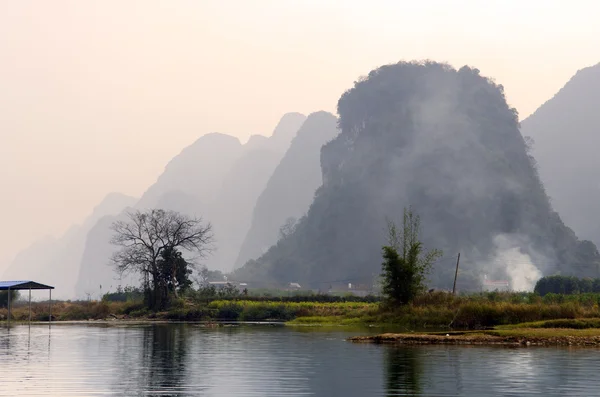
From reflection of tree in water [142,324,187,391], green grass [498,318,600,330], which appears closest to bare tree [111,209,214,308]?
reflection of tree in water [142,324,187,391]

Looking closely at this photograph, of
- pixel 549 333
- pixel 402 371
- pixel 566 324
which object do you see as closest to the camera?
pixel 402 371

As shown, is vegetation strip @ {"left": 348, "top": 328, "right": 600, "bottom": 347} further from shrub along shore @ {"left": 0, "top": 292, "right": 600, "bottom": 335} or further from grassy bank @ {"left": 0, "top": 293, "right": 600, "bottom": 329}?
shrub along shore @ {"left": 0, "top": 292, "right": 600, "bottom": 335}

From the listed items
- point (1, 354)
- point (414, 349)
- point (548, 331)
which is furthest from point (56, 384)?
point (548, 331)

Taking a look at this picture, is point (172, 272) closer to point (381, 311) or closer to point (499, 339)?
point (381, 311)

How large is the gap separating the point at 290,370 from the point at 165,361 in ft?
20.8

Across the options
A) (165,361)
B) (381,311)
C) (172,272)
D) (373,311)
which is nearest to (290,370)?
(165,361)

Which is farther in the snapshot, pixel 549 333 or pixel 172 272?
pixel 172 272

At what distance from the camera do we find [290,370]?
3056 cm

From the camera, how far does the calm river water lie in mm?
24484

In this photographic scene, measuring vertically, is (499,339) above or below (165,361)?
above

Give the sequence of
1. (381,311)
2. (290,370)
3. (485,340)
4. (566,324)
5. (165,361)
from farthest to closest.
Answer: (381,311) → (566,324) → (485,340) → (165,361) → (290,370)

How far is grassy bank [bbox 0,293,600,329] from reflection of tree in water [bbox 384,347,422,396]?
1897cm

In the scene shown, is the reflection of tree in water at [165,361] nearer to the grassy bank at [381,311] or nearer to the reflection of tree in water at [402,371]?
the reflection of tree in water at [402,371]

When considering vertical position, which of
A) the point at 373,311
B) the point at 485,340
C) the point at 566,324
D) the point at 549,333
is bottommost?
the point at 485,340
